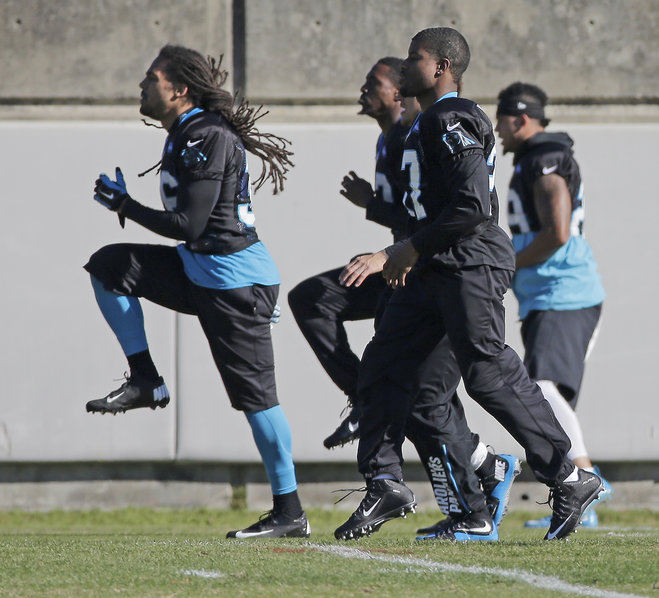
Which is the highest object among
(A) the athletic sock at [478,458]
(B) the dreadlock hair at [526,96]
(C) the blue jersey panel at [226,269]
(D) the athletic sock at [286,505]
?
(B) the dreadlock hair at [526,96]

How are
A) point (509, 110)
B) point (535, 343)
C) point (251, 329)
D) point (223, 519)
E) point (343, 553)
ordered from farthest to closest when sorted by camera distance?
point (223, 519)
point (509, 110)
point (535, 343)
point (251, 329)
point (343, 553)

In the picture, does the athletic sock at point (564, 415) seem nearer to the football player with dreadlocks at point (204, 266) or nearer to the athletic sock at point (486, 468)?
the athletic sock at point (486, 468)

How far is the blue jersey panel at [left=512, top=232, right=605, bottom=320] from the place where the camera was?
5520 mm

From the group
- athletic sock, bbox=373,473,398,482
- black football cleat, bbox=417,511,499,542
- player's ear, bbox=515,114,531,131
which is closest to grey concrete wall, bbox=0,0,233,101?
player's ear, bbox=515,114,531,131

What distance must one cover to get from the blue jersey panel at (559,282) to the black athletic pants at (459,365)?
1.57 metres

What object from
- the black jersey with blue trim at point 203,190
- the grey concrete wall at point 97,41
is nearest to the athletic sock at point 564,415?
the black jersey with blue trim at point 203,190

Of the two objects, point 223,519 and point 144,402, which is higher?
point 144,402

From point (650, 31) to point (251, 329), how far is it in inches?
163

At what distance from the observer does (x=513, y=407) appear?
3.82 metres

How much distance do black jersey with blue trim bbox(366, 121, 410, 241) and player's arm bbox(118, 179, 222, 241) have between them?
28.9 inches

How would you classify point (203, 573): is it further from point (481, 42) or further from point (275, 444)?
point (481, 42)

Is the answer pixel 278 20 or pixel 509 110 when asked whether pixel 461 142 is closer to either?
pixel 509 110

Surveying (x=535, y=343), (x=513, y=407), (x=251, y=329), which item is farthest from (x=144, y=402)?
(x=535, y=343)

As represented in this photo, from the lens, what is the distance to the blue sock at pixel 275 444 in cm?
465
